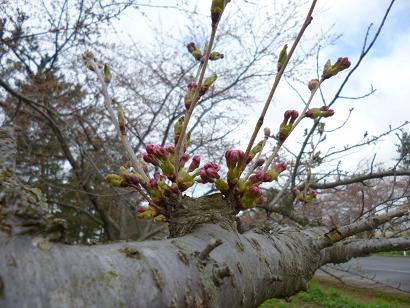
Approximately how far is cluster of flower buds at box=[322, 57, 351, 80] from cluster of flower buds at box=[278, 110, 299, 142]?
10.0 inches

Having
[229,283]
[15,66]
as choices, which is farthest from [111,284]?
[15,66]

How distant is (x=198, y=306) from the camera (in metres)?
0.68

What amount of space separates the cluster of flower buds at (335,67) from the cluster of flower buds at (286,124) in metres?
0.25

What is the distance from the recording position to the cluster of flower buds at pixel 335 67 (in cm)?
128

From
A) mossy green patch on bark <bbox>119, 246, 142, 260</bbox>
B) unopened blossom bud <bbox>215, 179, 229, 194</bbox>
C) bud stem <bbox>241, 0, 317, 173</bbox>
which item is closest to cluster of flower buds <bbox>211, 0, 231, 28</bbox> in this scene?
bud stem <bbox>241, 0, 317, 173</bbox>

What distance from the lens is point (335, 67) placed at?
1.32 meters

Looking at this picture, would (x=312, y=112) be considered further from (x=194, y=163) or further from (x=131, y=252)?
(x=131, y=252)

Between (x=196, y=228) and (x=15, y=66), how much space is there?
25.3 ft

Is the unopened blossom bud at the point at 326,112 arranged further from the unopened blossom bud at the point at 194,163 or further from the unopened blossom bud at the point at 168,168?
the unopened blossom bud at the point at 168,168

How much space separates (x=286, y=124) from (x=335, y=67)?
312 millimetres

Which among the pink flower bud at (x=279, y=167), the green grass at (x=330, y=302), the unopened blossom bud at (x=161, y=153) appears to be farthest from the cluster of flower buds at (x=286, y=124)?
the green grass at (x=330, y=302)

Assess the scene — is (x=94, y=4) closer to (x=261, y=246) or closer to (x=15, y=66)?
(x=15, y=66)

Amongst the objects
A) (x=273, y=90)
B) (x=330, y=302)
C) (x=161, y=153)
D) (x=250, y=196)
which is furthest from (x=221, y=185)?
(x=330, y=302)

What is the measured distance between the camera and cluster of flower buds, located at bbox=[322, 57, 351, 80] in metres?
1.28
